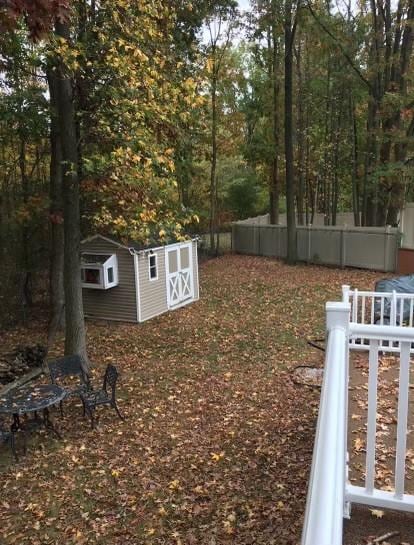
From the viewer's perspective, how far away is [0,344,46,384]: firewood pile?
26.5ft

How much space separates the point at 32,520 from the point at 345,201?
→ 3147cm

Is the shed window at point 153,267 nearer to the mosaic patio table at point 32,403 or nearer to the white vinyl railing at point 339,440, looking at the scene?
the mosaic patio table at point 32,403

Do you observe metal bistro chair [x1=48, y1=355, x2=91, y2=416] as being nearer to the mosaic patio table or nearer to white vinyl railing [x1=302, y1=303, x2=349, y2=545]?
the mosaic patio table

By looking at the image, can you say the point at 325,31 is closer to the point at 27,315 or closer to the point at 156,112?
the point at 156,112

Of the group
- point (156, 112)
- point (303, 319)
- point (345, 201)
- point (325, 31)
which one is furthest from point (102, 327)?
point (345, 201)

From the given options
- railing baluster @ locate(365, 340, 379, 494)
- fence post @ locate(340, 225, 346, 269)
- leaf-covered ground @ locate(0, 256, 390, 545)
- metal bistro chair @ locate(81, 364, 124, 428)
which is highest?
railing baluster @ locate(365, 340, 379, 494)

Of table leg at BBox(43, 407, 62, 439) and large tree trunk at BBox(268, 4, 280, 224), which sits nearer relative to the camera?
table leg at BBox(43, 407, 62, 439)

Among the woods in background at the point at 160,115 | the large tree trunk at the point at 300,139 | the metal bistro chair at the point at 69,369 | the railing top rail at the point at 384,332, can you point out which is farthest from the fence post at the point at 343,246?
the railing top rail at the point at 384,332

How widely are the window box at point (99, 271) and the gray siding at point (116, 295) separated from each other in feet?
0.56

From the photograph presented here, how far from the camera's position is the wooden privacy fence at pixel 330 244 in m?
17.0

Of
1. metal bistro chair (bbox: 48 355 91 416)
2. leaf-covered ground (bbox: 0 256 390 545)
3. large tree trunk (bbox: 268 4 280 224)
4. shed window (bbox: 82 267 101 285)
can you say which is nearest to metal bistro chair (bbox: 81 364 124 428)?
leaf-covered ground (bbox: 0 256 390 545)

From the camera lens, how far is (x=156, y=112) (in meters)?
7.39

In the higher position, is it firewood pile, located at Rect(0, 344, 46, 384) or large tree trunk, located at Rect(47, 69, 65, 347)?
large tree trunk, located at Rect(47, 69, 65, 347)

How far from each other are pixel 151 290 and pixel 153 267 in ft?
2.10
